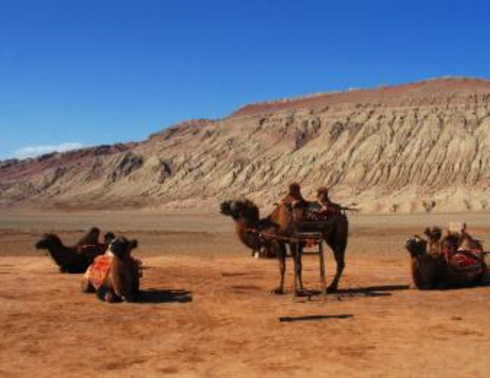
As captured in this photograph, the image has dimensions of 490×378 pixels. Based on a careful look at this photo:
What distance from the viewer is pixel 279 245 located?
1514 centimetres

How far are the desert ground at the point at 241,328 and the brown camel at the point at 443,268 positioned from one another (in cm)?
40

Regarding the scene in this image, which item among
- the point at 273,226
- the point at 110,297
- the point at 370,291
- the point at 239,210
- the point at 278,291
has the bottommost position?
the point at 370,291

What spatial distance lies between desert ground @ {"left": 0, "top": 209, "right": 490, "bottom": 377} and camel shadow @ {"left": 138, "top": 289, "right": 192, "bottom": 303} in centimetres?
2

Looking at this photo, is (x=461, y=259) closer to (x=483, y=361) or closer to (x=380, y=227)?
(x=483, y=361)

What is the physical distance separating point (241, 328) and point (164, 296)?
3977 millimetres

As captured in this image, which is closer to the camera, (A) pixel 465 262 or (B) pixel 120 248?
(B) pixel 120 248

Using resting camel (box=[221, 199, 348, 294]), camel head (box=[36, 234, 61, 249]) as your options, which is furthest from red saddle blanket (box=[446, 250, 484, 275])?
camel head (box=[36, 234, 61, 249])

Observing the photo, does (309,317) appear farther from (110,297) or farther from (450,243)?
(450,243)

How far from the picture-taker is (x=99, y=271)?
14734 millimetres

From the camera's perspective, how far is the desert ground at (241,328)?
29.0 ft

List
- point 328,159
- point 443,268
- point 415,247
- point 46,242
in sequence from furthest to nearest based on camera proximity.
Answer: point 328,159 < point 46,242 < point 443,268 < point 415,247

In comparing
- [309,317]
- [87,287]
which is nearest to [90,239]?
[87,287]

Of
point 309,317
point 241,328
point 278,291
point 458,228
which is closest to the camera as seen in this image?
point 241,328

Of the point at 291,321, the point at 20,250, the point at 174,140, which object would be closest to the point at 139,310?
the point at 291,321
